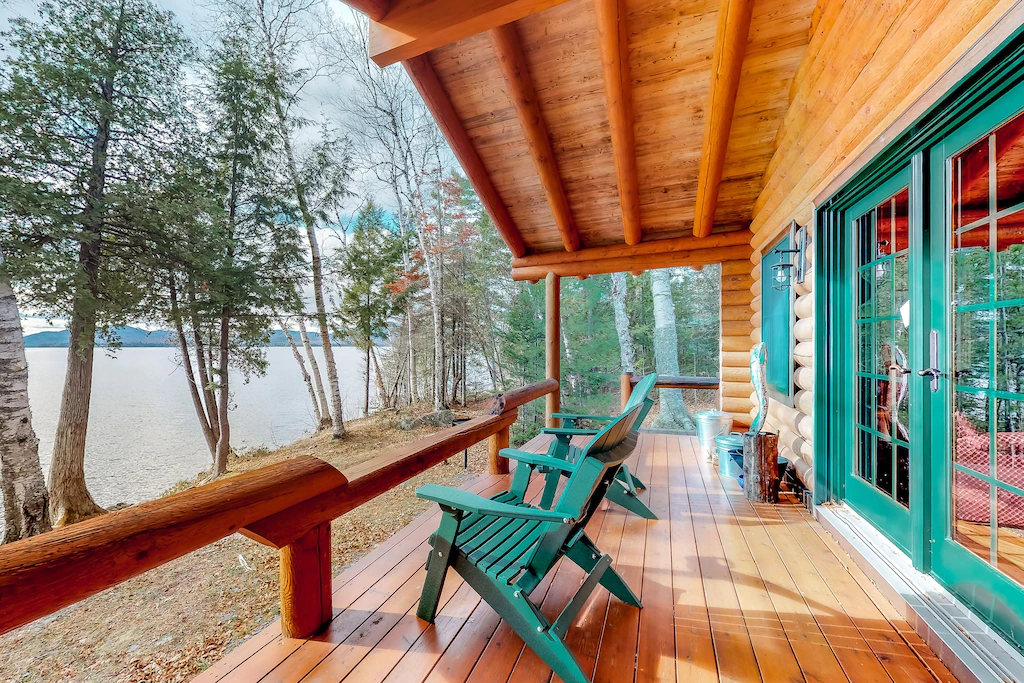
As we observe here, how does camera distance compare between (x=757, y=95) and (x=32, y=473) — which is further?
(x=32, y=473)

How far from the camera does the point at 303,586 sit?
4.90 feet

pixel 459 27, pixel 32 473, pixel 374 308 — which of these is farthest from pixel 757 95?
pixel 374 308

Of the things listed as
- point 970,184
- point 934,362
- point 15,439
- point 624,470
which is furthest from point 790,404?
point 15,439

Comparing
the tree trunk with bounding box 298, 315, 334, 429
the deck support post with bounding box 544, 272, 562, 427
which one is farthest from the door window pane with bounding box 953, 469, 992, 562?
the tree trunk with bounding box 298, 315, 334, 429

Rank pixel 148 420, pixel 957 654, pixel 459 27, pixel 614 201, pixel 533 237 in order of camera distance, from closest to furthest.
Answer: pixel 957 654
pixel 459 27
pixel 614 201
pixel 533 237
pixel 148 420

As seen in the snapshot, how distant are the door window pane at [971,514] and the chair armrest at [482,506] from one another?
4.54 ft

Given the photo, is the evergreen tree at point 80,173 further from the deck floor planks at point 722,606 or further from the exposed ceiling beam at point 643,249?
the deck floor planks at point 722,606

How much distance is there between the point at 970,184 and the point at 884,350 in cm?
85

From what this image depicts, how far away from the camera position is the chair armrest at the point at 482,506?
128cm

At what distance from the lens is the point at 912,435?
165cm

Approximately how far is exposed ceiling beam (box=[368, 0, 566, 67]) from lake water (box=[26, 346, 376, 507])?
6556 mm

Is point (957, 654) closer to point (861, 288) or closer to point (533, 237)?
point (861, 288)

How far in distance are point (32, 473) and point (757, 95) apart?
326 inches

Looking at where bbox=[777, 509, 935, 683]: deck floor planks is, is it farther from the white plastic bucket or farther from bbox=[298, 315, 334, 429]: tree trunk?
bbox=[298, 315, 334, 429]: tree trunk
